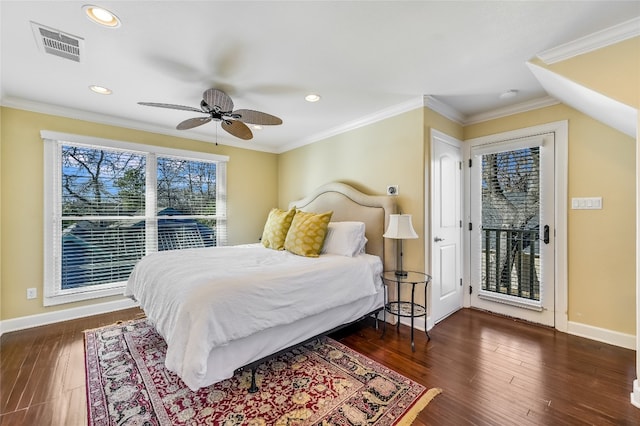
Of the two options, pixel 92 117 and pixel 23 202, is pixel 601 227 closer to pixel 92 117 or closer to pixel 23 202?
pixel 92 117

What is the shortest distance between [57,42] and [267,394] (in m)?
2.90

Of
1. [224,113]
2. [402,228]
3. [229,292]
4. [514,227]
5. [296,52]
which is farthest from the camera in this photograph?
[514,227]

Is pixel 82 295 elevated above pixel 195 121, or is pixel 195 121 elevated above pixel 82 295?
pixel 195 121

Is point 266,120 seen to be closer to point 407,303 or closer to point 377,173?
point 377,173

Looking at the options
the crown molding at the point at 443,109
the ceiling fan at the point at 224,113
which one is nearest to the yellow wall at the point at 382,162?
the crown molding at the point at 443,109

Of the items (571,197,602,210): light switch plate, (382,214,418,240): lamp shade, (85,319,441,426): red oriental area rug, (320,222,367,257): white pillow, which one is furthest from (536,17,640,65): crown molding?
(85,319,441,426): red oriental area rug

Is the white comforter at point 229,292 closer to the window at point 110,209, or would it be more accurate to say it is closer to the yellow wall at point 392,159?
the yellow wall at point 392,159

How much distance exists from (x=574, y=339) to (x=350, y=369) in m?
2.31

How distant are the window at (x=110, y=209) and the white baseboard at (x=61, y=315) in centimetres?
14

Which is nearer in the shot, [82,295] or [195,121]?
[195,121]

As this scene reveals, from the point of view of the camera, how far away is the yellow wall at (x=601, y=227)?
2.46 m

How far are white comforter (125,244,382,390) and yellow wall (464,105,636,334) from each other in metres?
2.01

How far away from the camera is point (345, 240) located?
9.80ft

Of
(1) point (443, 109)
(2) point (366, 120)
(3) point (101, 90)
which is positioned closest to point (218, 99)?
(3) point (101, 90)
